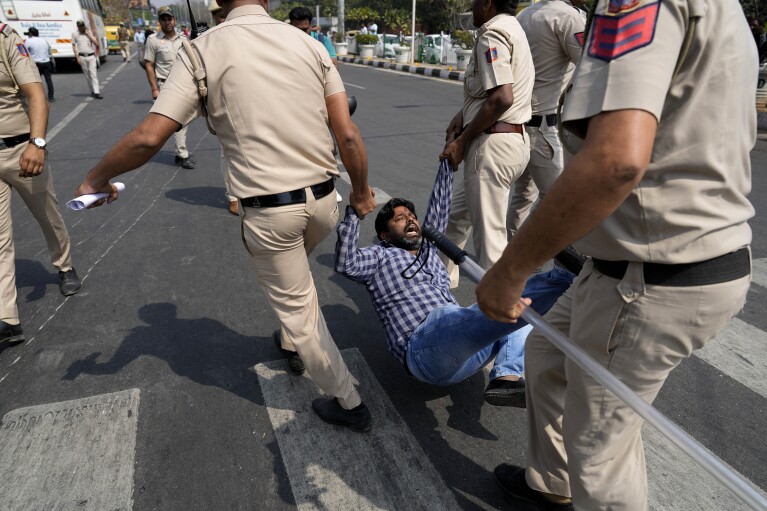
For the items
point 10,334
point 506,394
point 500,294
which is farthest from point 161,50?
point 500,294

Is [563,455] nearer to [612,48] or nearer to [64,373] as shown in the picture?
[612,48]

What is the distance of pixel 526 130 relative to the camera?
3.34 m

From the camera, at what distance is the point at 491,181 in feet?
9.96

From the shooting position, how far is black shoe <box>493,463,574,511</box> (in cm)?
187

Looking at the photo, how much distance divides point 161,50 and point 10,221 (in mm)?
4575

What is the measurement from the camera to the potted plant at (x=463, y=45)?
65.9ft

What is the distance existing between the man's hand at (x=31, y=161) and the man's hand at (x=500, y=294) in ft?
9.38

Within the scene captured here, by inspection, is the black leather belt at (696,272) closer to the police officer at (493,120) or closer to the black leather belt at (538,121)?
the police officer at (493,120)

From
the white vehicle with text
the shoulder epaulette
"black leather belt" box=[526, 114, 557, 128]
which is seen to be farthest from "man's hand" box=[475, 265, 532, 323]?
the white vehicle with text

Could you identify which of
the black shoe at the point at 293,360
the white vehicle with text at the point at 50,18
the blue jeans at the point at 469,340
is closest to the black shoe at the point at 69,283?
the black shoe at the point at 293,360

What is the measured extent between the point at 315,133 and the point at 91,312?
220 cm

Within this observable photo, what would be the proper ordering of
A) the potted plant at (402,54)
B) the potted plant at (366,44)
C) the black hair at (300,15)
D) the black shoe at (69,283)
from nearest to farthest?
the black shoe at (69,283)
the black hair at (300,15)
the potted plant at (402,54)
the potted plant at (366,44)

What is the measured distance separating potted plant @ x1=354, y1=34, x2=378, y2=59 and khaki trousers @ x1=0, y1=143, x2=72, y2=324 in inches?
1062

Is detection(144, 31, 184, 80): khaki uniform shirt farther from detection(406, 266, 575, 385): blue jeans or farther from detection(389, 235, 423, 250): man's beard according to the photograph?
detection(406, 266, 575, 385): blue jeans
